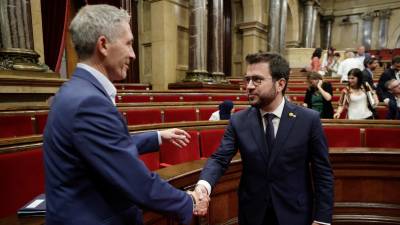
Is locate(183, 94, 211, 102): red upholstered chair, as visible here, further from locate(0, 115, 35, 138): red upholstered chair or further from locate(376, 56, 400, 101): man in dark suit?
locate(0, 115, 35, 138): red upholstered chair

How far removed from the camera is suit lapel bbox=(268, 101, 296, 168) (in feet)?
4.39

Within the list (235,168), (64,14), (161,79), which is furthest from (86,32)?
(161,79)

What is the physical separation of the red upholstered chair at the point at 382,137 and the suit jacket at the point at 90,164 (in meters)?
2.88

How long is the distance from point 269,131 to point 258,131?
0.17 feet

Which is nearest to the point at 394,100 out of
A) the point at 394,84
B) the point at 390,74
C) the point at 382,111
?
the point at 394,84

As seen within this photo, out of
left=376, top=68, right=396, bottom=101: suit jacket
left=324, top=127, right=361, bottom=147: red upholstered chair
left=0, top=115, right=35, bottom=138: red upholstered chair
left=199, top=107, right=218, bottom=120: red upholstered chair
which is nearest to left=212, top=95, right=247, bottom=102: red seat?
left=199, top=107, right=218, bottom=120: red upholstered chair

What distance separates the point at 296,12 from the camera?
15680mm

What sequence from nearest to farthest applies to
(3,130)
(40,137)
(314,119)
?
(314,119)
(40,137)
(3,130)

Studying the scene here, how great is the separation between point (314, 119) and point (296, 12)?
1604 cm

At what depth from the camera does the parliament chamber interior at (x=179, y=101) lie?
171 cm

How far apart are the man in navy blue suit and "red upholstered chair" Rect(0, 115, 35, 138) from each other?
2127mm

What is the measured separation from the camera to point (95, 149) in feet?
2.48

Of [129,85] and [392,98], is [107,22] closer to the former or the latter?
[392,98]

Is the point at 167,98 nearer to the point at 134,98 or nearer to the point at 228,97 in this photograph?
the point at 134,98
